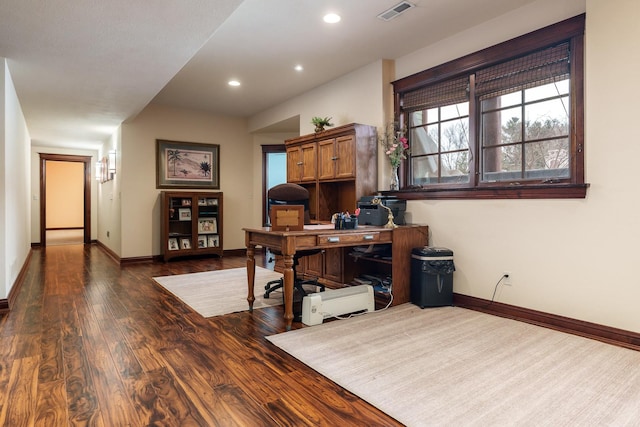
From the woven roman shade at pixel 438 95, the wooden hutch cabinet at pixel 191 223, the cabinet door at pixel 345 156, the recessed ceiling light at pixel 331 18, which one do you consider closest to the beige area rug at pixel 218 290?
the wooden hutch cabinet at pixel 191 223

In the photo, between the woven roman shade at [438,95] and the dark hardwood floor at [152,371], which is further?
the woven roman shade at [438,95]

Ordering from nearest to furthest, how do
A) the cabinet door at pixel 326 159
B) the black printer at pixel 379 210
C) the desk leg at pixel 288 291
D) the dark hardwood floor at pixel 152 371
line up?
the dark hardwood floor at pixel 152 371 < the desk leg at pixel 288 291 < the black printer at pixel 379 210 < the cabinet door at pixel 326 159

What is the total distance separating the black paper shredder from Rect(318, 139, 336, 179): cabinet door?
157cm

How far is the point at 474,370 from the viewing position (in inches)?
87.0

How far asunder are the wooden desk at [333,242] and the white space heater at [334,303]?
0.20 meters

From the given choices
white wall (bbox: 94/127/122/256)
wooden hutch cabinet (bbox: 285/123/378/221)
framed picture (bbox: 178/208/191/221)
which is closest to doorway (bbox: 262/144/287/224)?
framed picture (bbox: 178/208/191/221)

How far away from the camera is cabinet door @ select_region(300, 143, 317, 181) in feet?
16.2

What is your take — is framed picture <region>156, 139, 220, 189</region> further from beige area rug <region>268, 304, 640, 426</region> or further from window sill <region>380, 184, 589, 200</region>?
beige area rug <region>268, 304, 640, 426</region>

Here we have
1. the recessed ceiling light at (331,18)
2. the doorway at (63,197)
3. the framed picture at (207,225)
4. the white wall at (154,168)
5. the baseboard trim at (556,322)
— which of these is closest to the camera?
the baseboard trim at (556,322)

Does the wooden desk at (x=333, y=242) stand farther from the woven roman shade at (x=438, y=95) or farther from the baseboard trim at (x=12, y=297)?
the baseboard trim at (x=12, y=297)

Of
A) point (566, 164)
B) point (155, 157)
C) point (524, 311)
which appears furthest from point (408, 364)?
point (155, 157)

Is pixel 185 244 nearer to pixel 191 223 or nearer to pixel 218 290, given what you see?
pixel 191 223

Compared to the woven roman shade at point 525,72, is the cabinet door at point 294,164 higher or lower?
lower

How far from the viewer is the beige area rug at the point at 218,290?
3.60m
